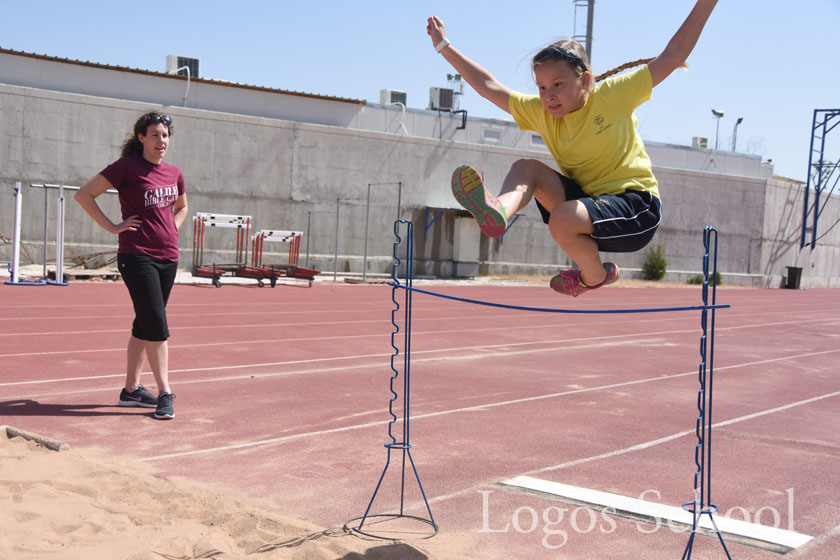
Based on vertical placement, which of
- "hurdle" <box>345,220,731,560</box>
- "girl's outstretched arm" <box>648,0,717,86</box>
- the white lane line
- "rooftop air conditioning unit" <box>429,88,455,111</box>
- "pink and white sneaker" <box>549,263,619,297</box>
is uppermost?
"rooftop air conditioning unit" <box>429,88,455,111</box>

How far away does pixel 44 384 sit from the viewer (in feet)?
22.5

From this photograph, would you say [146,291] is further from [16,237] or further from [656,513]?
[16,237]

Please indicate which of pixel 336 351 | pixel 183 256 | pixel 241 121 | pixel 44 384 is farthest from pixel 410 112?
pixel 44 384

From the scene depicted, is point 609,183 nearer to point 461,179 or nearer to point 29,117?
point 461,179

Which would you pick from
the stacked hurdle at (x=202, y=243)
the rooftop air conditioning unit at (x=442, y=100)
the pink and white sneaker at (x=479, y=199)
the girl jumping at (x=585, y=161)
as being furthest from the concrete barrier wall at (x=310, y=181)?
the pink and white sneaker at (x=479, y=199)

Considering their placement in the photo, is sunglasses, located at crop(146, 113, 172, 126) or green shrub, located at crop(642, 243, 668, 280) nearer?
sunglasses, located at crop(146, 113, 172, 126)

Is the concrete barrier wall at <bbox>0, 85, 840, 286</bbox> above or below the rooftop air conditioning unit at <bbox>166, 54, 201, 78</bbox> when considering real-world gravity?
below

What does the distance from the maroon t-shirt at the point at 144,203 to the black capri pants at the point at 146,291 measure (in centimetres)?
6

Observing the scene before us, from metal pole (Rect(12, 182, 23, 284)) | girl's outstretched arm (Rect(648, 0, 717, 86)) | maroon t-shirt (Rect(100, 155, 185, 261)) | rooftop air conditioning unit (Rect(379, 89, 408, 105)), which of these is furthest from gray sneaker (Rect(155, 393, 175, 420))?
rooftop air conditioning unit (Rect(379, 89, 408, 105))

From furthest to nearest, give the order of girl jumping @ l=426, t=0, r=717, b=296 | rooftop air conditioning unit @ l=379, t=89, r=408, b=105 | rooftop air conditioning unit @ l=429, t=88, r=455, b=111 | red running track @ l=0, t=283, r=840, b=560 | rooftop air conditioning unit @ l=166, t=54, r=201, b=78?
rooftop air conditioning unit @ l=379, t=89, r=408, b=105 < rooftop air conditioning unit @ l=429, t=88, r=455, b=111 < rooftop air conditioning unit @ l=166, t=54, r=201, b=78 < red running track @ l=0, t=283, r=840, b=560 < girl jumping @ l=426, t=0, r=717, b=296

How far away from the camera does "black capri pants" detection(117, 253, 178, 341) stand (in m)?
5.71

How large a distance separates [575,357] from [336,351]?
10.1 ft

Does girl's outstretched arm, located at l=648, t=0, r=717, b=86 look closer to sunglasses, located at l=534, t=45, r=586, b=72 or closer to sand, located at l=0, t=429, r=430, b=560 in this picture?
sunglasses, located at l=534, t=45, r=586, b=72

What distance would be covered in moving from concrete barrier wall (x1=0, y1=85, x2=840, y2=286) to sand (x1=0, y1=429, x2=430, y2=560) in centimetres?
1646
